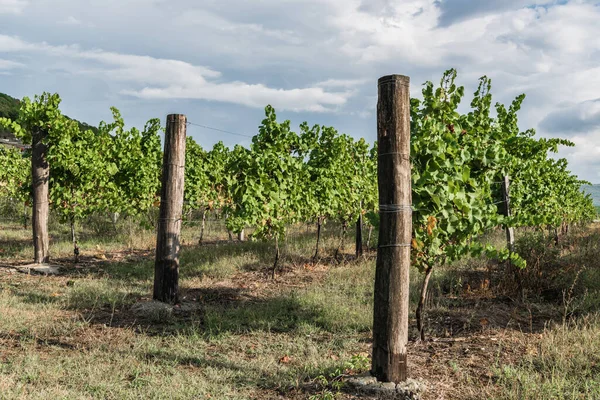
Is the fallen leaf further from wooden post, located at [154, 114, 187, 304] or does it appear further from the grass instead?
wooden post, located at [154, 114, 187, 304]

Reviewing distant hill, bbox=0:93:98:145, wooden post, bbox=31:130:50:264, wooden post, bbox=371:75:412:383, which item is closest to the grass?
wooden post, bbox=371:75:412:383

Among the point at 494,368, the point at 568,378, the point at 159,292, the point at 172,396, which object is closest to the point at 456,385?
the point at 494,368

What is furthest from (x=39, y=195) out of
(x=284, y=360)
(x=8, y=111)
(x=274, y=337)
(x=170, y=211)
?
(x=8, y=111)

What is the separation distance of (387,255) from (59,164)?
32.5ft

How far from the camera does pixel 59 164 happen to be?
11039 millimetres

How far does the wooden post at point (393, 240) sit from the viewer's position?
3959mm

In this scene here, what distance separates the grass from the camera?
13.3 feet

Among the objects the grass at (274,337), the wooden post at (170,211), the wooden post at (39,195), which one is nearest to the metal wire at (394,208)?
the grass at (274,337)

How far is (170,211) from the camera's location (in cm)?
709

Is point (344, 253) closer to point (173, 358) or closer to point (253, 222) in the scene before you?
point (253, 222)

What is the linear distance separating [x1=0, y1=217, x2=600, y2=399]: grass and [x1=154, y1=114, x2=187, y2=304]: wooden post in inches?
20.0

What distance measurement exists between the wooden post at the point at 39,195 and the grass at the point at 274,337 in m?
1.00

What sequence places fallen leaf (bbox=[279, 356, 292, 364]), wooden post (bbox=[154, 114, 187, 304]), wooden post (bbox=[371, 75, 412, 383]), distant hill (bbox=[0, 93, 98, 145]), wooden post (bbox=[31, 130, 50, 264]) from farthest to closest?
distant hill (bbox=[0, 93, 98, 145])
wooden post (bbox=[31, 130, 50, 264])
wooden post (bbox=[154, 114, 187, 304])
fallen leaf (bbox=[279, 356, 292, 364])
wooden post (bbox=[371, 75, 412, 383])

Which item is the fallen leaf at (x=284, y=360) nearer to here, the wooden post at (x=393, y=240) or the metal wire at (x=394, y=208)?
the wooden post at (x=393, y=240)
